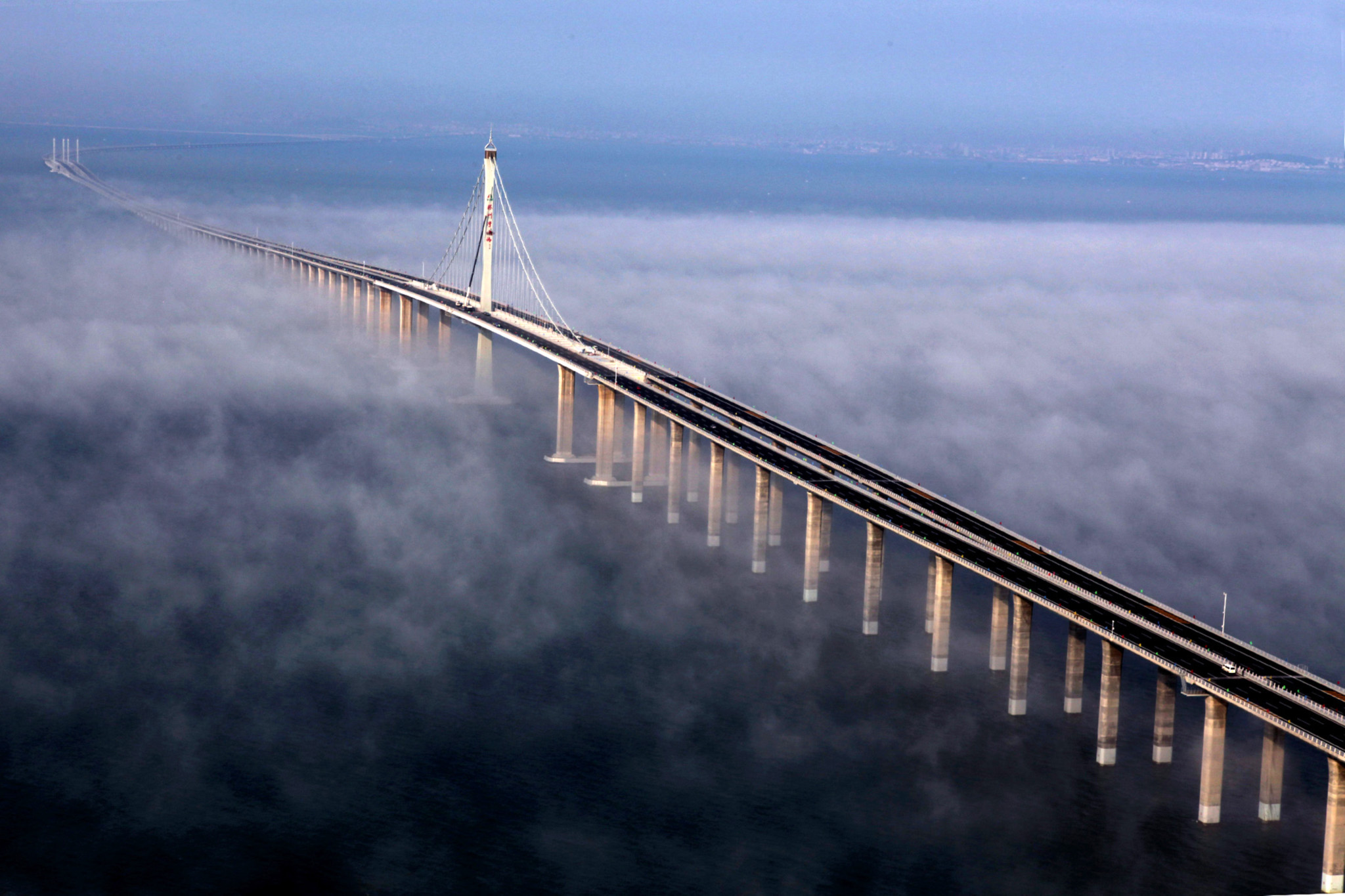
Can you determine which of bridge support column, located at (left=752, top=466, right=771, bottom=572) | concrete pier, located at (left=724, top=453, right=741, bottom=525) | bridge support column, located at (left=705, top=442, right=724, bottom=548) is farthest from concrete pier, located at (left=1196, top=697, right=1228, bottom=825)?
concrete pier, located at (left=724, top=453, right=741, bottom=525)

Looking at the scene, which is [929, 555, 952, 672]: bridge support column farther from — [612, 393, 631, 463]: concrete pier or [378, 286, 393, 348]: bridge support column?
[378, 286, 393, 348]: bridge support column

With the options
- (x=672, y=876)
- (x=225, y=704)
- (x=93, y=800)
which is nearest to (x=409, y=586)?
(x=225, y=704)

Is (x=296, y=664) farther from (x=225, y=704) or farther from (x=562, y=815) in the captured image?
(x=562, y=815)

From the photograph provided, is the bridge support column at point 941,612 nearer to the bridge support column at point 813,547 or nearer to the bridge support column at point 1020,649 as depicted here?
the bridge support column at point 1020,649

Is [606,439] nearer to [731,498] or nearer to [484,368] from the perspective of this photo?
[731,498]

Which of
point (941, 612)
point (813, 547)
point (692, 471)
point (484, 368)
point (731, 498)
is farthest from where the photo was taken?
point (484, 368)

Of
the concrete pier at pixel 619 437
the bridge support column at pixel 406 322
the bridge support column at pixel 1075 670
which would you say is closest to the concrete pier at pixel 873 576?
the bridge support column at pixel 1075 670

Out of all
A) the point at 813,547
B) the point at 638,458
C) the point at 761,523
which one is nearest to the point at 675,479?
the point at 638,458
